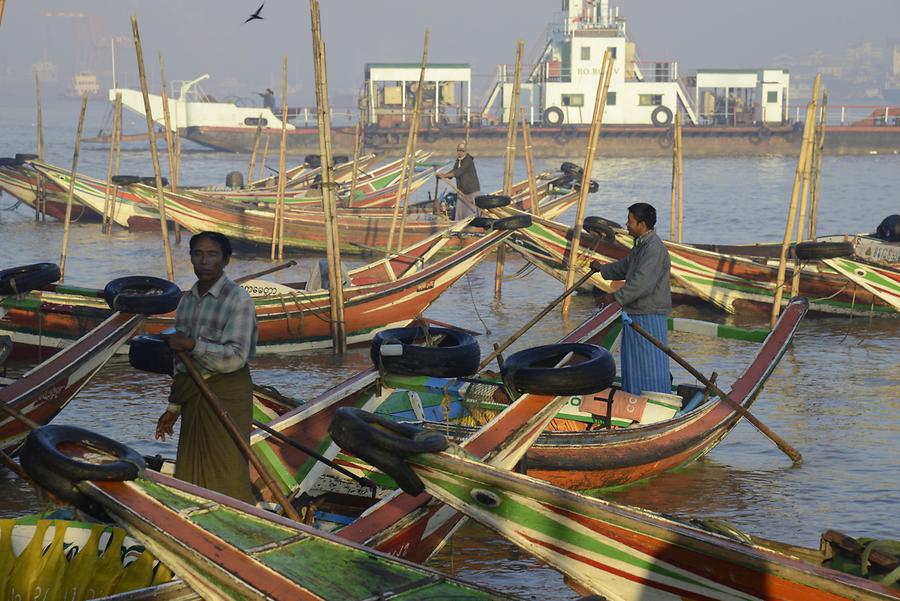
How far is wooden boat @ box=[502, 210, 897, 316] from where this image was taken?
13234 millimetres

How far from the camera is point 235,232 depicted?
19.9 m

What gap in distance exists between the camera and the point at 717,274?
13.9m

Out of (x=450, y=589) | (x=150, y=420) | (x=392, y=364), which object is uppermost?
(x=392, y=364)

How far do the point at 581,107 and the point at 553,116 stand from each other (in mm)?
1478

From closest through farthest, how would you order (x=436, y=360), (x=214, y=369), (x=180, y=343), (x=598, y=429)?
(x=180, y=343), (x=214, y=369), (x=436, y=360), (x=598, y=429)

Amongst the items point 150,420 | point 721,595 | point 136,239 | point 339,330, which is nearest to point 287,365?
point 339,330

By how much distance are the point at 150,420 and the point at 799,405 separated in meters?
5.52

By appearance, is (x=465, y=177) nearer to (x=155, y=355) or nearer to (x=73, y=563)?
(x=155, y=355)

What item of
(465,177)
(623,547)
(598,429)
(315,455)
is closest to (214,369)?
(315,455)

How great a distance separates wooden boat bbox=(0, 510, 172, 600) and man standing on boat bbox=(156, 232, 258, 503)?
2.01 ft

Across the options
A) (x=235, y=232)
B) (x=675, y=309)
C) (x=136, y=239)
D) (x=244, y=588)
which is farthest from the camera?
(x=136, y=239)

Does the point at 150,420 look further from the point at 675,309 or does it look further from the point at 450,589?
the point at 675,309

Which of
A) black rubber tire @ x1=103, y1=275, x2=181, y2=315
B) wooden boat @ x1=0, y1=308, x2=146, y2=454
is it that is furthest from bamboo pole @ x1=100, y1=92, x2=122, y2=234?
wooden boat @ x1=0, y1=308, x2=146, y2=454

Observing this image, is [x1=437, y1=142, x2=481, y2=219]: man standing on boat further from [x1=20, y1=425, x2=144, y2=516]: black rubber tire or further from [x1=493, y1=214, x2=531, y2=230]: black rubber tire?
[x1=20, y1=425, x2=144, y2=516]: black rubber tire
